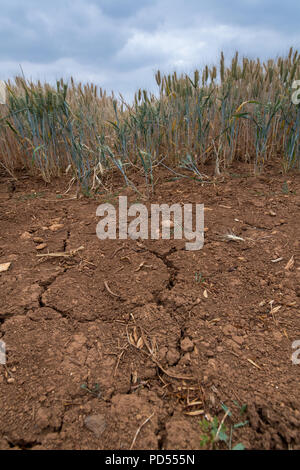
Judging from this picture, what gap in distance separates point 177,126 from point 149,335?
194 cm

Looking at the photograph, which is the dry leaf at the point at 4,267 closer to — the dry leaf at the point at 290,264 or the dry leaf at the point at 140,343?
the dry leaf at the point at 140,343

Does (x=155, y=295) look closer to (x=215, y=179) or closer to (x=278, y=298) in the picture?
(x=278, y=298)

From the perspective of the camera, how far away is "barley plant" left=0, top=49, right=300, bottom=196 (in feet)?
7.80

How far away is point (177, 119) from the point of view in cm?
254

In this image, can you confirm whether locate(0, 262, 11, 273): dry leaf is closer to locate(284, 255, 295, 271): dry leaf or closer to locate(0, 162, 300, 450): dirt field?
locate(0, 162, 300, 450): dirt field

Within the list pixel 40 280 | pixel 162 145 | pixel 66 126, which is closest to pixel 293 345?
pixel 40 280

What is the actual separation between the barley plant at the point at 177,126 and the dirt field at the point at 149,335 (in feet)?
3.02

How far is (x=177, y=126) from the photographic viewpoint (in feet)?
8.20

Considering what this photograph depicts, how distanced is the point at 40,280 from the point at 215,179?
1.51 m

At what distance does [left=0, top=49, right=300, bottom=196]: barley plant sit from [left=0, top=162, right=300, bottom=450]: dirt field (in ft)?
3.02

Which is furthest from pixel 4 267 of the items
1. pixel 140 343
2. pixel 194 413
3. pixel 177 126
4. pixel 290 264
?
pixel 177 126

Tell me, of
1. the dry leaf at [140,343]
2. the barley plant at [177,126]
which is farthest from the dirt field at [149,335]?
the barley plant at [177,126]

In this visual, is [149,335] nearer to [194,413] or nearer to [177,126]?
[194,413]

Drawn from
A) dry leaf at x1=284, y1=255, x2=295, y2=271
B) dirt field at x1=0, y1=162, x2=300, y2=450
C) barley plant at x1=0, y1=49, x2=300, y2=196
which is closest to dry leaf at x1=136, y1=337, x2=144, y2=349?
dirt field at x1=0, y1=162, x2=300, y2=450
